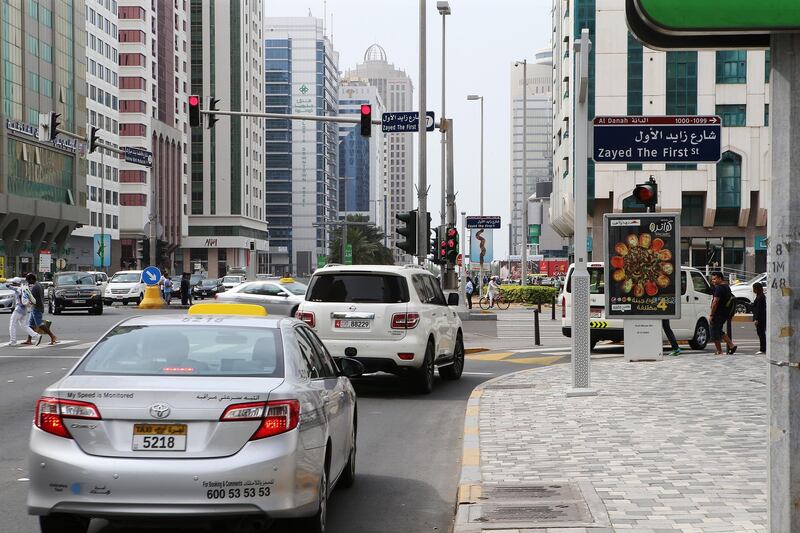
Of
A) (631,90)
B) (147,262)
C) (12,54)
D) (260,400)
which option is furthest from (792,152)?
(12,54)

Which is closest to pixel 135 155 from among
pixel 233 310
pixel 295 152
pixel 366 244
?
pixel 233 310

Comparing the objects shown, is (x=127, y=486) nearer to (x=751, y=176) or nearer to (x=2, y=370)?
(x=2, y=370)

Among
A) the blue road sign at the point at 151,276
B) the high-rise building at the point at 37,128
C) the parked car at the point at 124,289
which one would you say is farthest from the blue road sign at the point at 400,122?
the high-rise building at the point at 37,128

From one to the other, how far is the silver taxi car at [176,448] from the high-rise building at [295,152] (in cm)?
18247

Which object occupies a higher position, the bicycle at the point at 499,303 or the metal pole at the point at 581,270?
the metal pole at the point at 581,270

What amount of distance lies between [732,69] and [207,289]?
3609 cm

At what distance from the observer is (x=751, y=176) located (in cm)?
6900

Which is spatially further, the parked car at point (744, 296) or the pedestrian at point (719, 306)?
the parked car at point (744, 296)

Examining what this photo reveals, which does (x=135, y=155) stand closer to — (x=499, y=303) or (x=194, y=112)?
(x=194, y=112)

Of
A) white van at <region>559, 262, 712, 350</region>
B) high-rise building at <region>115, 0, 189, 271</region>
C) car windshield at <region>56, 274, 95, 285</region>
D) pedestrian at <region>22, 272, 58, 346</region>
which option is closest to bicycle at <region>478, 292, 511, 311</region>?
car windshield at <region>56, 274, 95, 285</region>

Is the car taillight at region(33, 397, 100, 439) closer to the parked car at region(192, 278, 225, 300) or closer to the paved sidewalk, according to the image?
the paved sidewalk

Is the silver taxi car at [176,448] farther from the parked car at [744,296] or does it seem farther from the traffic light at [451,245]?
the parked car at [744,296]

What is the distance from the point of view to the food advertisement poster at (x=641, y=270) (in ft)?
64.0

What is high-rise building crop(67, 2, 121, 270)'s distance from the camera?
4060 inches
